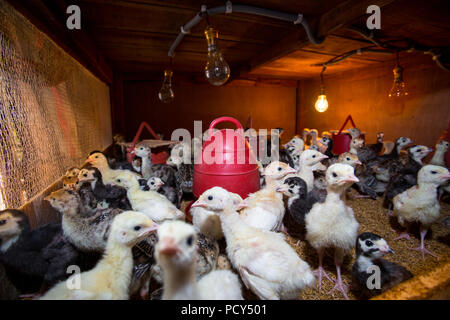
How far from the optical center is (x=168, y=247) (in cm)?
77

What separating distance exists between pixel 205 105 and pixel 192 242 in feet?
17.8

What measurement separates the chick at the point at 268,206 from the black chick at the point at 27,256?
3.98 feet

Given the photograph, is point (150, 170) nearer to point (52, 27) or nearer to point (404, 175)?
point (52, 27)

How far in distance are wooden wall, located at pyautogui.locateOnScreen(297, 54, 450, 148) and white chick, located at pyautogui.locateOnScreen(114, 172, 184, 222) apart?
449 cm

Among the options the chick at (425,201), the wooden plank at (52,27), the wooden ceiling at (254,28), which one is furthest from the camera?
the wooden ceiling at (254,28)

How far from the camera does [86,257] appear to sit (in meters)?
1.52

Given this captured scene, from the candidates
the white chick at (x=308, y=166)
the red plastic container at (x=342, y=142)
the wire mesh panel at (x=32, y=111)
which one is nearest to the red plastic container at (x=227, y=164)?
the white chick at (x=308, y=166)

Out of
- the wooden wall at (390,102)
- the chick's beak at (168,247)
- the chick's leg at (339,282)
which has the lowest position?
the chick's leg at (339,282)

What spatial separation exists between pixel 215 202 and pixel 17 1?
178cm

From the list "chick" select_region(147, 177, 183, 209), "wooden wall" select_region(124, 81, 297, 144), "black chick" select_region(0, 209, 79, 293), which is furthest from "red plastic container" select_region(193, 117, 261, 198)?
"wooden wall" select_region(124, 81, 297, 144)

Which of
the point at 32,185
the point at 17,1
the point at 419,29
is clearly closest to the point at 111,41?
the point at 17,1

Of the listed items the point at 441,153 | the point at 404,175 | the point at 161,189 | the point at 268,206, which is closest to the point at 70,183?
the point at 161,189

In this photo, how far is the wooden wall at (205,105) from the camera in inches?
222

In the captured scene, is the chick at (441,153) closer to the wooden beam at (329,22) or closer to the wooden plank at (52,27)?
the wooden beam at (329,22)
